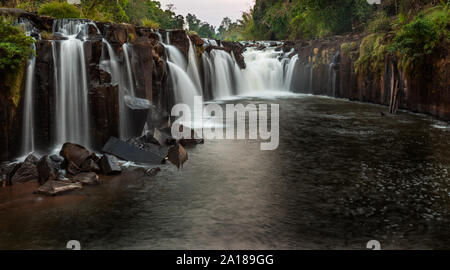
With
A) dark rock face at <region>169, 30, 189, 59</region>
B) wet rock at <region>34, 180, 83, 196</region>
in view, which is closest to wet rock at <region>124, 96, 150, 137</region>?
wet rock at <region>34, 180, 83, 196</region>

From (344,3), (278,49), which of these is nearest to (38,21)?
(278,49)

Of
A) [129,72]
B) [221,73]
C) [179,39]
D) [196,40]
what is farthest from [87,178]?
[221,73]

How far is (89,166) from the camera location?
985 centimetres

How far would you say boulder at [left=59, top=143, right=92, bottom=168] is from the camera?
9944mm

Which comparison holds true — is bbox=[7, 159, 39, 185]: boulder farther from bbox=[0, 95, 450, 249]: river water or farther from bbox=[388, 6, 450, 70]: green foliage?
bbox=[388, 6, 450, 70]: green foliage

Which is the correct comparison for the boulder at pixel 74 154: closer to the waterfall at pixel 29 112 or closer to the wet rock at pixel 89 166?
the wet rock at pixel 89 166

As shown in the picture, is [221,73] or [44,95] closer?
[44,95]

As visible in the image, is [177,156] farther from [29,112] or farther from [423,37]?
[423,37]

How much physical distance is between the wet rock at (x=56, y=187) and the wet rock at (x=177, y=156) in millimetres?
2809

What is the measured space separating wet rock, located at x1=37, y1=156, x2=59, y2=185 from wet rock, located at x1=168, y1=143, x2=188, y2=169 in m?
3.05

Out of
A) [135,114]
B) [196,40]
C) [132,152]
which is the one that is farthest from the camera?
[196,40]

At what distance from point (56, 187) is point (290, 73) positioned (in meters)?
26.8

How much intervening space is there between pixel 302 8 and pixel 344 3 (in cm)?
559

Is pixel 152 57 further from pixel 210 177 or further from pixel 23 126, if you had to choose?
pixel 210 177
